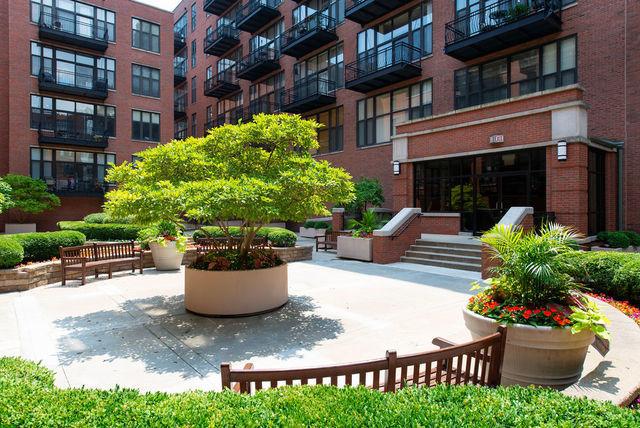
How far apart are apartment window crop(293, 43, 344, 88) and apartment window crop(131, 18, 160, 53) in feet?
42.6

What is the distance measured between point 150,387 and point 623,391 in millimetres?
4838

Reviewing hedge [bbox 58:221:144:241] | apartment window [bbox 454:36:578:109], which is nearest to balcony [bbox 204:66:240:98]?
hedge [bbox 58:221:144:241]

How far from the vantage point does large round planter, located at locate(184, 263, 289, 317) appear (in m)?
7.35

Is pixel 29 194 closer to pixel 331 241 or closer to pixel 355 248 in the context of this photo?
pixel 331 241

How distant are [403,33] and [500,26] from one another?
6.75 meters

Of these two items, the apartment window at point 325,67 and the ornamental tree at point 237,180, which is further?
the apartment window at point 325,67

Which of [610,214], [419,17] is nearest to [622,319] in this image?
[610,214]

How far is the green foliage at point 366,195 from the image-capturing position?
1930 centimetres

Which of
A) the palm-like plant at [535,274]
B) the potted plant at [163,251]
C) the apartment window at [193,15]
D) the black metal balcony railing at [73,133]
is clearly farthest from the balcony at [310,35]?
the palm-like plant at [535,274]

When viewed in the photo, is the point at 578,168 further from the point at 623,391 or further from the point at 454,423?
the point at 454,423

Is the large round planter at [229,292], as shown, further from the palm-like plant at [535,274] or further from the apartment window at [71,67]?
the apartment window at [71,67]

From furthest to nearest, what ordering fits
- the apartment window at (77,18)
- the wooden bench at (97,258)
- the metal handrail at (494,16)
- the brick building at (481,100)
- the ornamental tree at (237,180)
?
the apartment window at (77,18), the metal handrail at (494,16), the brick building at (481,100), the wooden bench at (97,258), the ornamental tree at (237,180)

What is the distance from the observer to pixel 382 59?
897 inches

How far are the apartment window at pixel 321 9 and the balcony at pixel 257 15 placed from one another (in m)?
2.36
